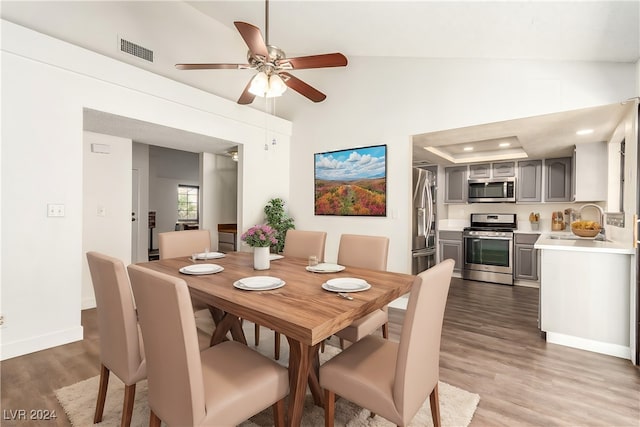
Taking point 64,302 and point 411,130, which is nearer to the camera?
point 64,302

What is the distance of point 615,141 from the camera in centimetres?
365

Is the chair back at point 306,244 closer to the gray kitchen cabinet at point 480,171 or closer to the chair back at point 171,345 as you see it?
the chair back at point 171,345

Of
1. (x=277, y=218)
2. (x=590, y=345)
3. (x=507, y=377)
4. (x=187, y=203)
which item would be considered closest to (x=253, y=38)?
(x=507, y=377)

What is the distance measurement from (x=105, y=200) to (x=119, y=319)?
2930 millimetres

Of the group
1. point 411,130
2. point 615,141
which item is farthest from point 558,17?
point 615,141

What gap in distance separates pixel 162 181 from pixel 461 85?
26.3 feet

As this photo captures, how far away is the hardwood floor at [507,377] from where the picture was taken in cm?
178

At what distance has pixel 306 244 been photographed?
2871 mm

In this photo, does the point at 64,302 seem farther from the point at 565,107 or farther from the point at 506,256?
the point at 506,256

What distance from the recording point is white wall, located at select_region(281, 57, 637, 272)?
9.30 ft

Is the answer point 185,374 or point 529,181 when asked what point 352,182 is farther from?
point 185,374

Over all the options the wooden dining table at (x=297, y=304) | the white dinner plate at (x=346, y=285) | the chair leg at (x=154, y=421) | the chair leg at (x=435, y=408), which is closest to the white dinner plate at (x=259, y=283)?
the wooden dining table at (x=297, y=304)

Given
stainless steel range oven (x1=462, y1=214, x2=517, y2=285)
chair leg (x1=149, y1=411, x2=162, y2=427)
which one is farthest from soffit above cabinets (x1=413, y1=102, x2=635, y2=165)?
chair leg (x1=149, y1=411, x2=162, y2=427)

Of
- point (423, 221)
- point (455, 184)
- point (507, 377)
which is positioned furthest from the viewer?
point (455, 184)
